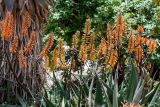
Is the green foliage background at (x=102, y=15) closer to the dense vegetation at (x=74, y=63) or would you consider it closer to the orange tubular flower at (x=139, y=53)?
the dense vegetation at (x=74, y=63)

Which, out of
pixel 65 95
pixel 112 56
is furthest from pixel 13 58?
pixel 112 56

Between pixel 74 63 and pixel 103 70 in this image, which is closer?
pixel 74 63

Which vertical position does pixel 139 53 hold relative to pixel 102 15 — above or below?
above

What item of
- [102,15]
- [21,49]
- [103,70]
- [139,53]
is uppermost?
[139,53]

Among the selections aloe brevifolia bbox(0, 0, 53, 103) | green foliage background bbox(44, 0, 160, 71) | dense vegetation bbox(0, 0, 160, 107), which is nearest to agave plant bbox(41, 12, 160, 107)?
dense vegetation bbox(0, 0, 160, 107)

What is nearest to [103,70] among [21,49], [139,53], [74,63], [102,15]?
[74,63]

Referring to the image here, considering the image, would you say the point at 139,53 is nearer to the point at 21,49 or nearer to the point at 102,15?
the point at 21,49

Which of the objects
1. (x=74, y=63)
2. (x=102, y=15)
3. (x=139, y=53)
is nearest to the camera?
(x=139, y=53)

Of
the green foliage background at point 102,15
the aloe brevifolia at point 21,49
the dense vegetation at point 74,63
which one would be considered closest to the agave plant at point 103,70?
the dense vegetation at point 74,63

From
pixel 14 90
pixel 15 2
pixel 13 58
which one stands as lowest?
pixel 14 90

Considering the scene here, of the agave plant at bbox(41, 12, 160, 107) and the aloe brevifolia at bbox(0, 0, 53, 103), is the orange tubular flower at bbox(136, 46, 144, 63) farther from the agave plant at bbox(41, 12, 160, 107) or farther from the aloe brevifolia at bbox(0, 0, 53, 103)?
the aloe brevifolia at bbox(0, 0, 53, 103)

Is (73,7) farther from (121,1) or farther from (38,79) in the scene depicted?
(38,79)

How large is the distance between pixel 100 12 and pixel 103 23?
197 mm

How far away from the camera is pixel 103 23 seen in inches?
305
